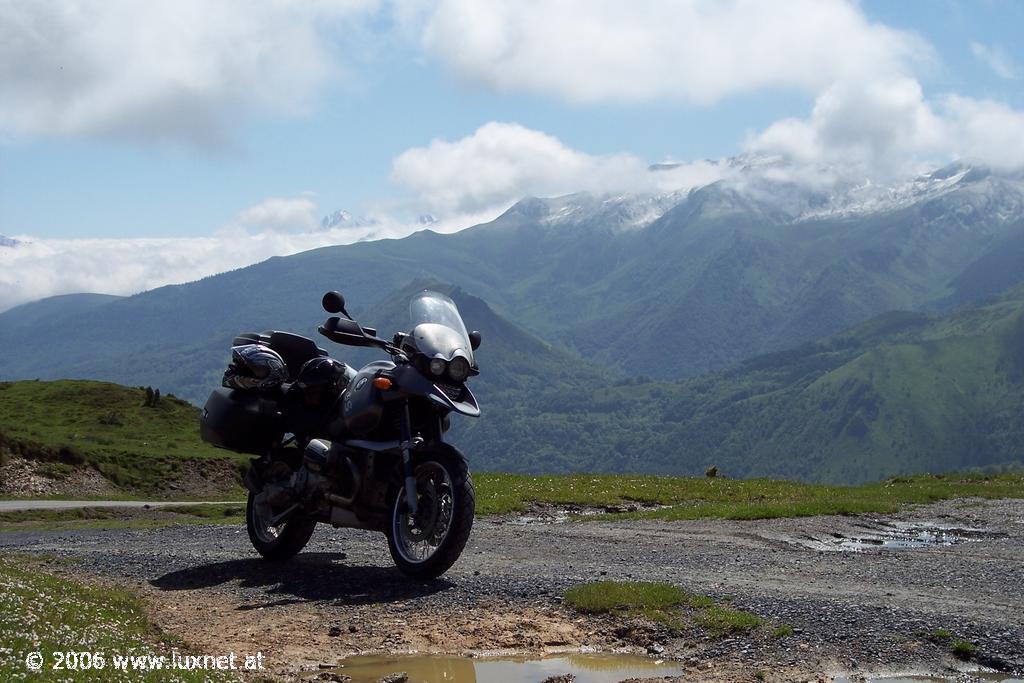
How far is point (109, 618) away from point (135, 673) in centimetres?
274

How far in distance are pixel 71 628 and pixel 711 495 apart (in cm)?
2400

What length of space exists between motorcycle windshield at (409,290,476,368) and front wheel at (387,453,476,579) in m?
1.36

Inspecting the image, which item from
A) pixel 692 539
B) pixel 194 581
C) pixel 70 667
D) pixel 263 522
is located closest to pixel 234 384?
pixel 263 522

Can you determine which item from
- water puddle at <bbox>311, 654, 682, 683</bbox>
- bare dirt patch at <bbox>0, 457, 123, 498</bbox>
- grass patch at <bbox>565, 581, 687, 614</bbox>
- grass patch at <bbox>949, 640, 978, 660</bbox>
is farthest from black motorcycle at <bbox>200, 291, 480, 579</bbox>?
bare dirt patch at <bbox>0, 457, 123, 498</bbox>

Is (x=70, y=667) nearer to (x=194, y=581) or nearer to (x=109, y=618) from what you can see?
(x=109, y=618)

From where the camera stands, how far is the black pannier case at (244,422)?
15922 mm

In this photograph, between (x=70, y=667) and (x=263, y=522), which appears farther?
(x=263, y=522)

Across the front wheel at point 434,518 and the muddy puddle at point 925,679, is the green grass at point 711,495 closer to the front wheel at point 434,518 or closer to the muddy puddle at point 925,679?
the front wheel at point 434,518

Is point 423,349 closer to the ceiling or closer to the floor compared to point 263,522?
closer to the ceiling

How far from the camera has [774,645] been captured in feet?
32.2

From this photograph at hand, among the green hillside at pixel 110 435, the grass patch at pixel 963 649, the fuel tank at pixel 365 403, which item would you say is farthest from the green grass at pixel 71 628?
the green hillside at pixel 110 435

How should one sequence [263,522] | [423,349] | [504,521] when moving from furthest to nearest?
1. [504,521]
2. [263,522]
3. [423,349]

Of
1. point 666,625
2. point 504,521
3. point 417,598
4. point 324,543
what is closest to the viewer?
point 666,625

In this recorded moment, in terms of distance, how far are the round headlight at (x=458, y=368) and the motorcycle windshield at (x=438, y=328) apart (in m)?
0.08
